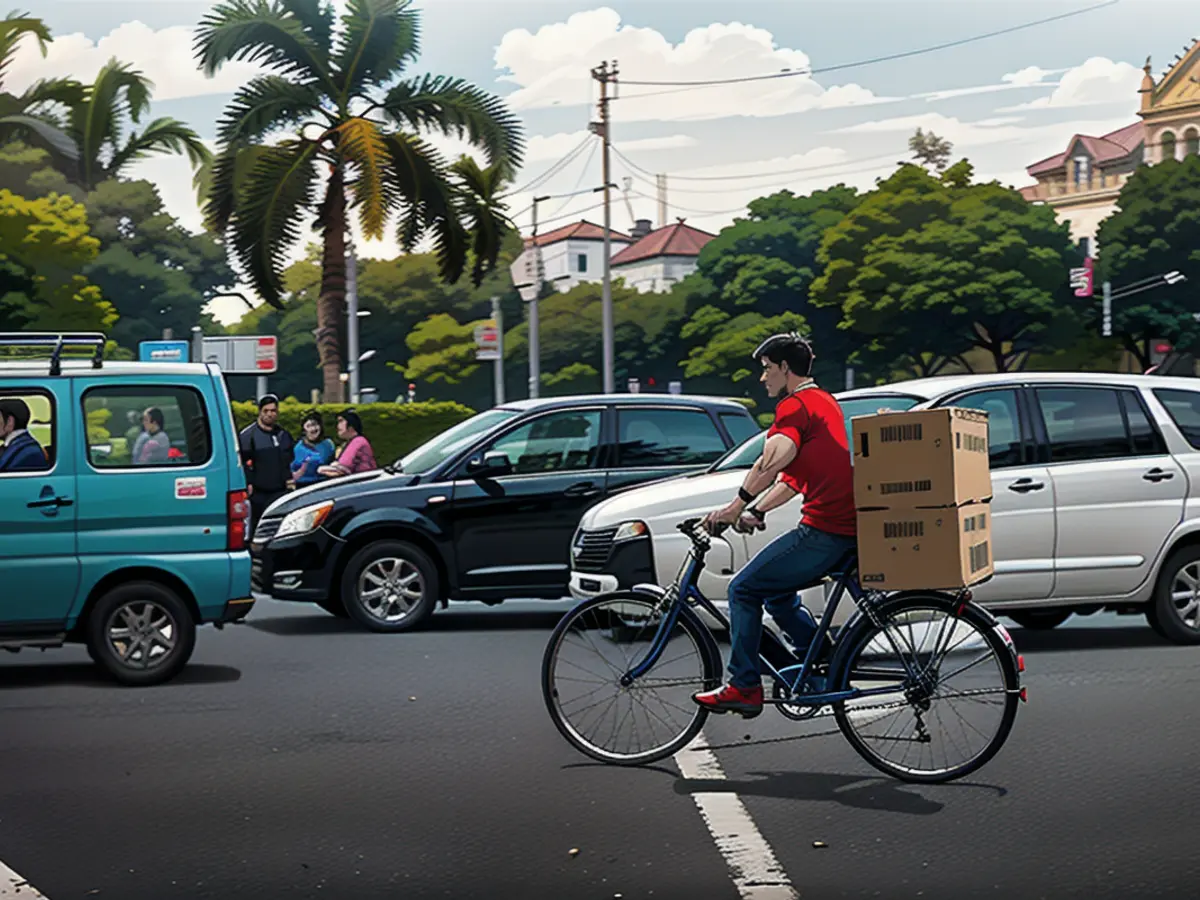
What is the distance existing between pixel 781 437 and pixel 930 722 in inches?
48.7

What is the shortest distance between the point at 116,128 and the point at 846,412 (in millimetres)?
53232

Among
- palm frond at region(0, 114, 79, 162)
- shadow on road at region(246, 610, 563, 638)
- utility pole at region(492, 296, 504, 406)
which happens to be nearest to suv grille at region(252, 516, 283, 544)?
shadow on road at region(246, 610, 563, 638)

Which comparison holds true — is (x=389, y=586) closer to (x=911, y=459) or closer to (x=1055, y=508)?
(x=1055, y=508)

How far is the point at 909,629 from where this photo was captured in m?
6.84

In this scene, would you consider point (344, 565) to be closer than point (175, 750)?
No

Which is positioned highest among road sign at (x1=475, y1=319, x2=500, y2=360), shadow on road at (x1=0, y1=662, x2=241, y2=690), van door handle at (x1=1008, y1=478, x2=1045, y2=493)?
road sign at (x1=475, y1=319, x2=500, y2=360)

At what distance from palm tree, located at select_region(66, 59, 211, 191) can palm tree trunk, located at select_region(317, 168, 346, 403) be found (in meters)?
29.0

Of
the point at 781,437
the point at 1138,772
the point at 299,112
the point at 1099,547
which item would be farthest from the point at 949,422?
the point at 299,112

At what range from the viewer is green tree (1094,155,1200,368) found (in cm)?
7356

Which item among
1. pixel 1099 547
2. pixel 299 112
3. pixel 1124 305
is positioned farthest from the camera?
pixel 1124 305

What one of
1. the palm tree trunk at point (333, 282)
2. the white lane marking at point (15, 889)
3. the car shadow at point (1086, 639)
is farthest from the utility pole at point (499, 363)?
the white lane marking at point (15, 889)

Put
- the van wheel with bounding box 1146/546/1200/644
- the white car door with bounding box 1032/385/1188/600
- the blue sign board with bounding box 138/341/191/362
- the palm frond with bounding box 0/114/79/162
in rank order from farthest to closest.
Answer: the palm frond with bounding box 0/114/79/162, the blue sign board with bounding box 138/341/191/362, the van wheel with bounding box 1146/546/1200/644, the white car door with bounding box 1032/385/1188/600

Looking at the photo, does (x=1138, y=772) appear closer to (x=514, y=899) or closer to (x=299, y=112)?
(x=514, y=899)

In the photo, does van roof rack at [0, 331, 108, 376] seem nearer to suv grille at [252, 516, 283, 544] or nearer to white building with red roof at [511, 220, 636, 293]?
suv grille at [252, 516, 283, 544]
